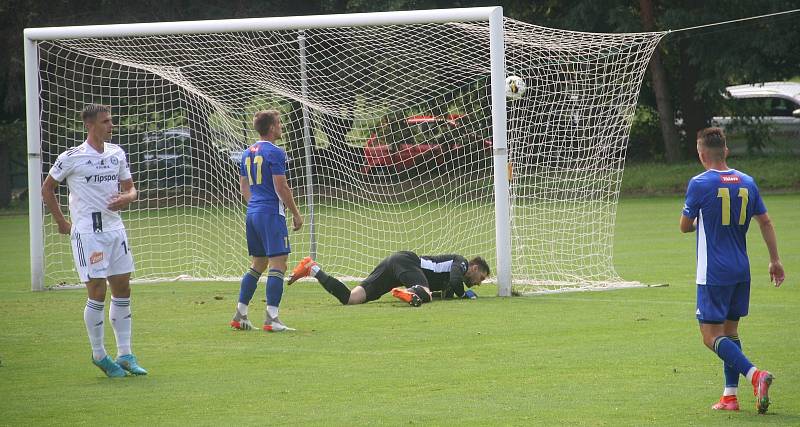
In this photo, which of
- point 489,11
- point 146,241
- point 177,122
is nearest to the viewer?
point 489,11

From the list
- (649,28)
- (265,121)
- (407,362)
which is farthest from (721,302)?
(649,28)

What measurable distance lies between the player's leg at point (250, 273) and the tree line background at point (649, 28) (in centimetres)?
2196

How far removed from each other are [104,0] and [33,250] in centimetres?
1853

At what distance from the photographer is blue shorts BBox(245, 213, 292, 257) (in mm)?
10766

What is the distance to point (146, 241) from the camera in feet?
67.7

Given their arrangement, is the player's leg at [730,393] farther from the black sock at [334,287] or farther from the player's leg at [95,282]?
the black sock at [334,287]

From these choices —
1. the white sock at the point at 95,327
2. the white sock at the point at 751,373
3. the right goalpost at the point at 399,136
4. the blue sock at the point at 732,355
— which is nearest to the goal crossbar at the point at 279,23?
the right goalpost at the point at 399,136

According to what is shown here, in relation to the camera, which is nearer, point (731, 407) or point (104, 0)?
point (731, 407)

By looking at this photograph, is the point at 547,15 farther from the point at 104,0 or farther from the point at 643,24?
the point at 104,0

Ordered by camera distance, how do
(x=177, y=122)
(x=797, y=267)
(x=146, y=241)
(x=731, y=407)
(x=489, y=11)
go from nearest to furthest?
(x=731, y=407), (x=489, y=11), (x=797, y=267), (x=146, y=241), (x=177, y=122)

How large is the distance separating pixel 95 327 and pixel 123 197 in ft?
3.34

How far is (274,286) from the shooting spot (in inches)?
422

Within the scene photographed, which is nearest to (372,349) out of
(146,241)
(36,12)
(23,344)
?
(23,344)

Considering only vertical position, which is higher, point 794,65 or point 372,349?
point 794,65
